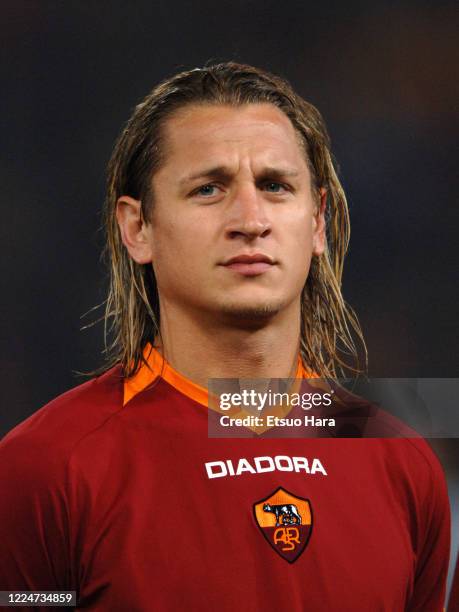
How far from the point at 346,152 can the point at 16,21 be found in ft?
4.93

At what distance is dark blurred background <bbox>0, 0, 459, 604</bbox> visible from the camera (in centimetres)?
405

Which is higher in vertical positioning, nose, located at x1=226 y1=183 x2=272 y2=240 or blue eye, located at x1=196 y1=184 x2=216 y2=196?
blue eye, located at x1=196 y1=184 x2=216 y2=196

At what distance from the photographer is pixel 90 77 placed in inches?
168

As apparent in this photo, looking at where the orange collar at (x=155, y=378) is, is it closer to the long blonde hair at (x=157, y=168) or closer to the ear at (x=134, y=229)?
the long blonde hair at (x=157, y=168)

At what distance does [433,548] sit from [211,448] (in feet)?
1.71

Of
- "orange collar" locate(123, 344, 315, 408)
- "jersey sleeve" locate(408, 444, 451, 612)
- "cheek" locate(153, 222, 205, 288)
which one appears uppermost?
"cheek" locate(153, 222, 205, 288)

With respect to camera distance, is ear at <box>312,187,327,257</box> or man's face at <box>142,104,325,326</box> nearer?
man's face at <box>142,104,325,326</box>

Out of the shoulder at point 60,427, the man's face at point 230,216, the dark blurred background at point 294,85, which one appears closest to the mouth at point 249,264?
the man's face at point 230,216

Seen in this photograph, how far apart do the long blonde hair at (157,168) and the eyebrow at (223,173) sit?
132 millimetres

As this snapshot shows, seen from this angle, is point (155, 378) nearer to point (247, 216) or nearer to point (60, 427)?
point (60, 427)

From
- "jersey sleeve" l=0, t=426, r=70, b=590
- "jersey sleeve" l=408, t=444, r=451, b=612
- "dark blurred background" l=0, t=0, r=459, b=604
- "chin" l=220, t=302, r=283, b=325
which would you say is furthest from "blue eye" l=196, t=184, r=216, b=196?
"dark blurred background" l=0, t=0, r=459, b=604

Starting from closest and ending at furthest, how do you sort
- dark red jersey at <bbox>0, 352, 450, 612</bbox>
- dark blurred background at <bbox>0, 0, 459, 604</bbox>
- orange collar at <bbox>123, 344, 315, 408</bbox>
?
dark red jersey at <bbox>0, 352, 450, 612</bbox>
orange collar at <bbox>123, 344, 315, 408</bbox>
dark blurred background at <bbox>0, 0, 459, 604</bbox>

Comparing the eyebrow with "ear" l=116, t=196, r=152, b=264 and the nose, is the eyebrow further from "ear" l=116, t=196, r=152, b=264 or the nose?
"ear" l=116, t=196, r=152, b=264

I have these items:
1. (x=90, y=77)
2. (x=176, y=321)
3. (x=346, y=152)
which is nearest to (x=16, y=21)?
(x=90, y=77)
